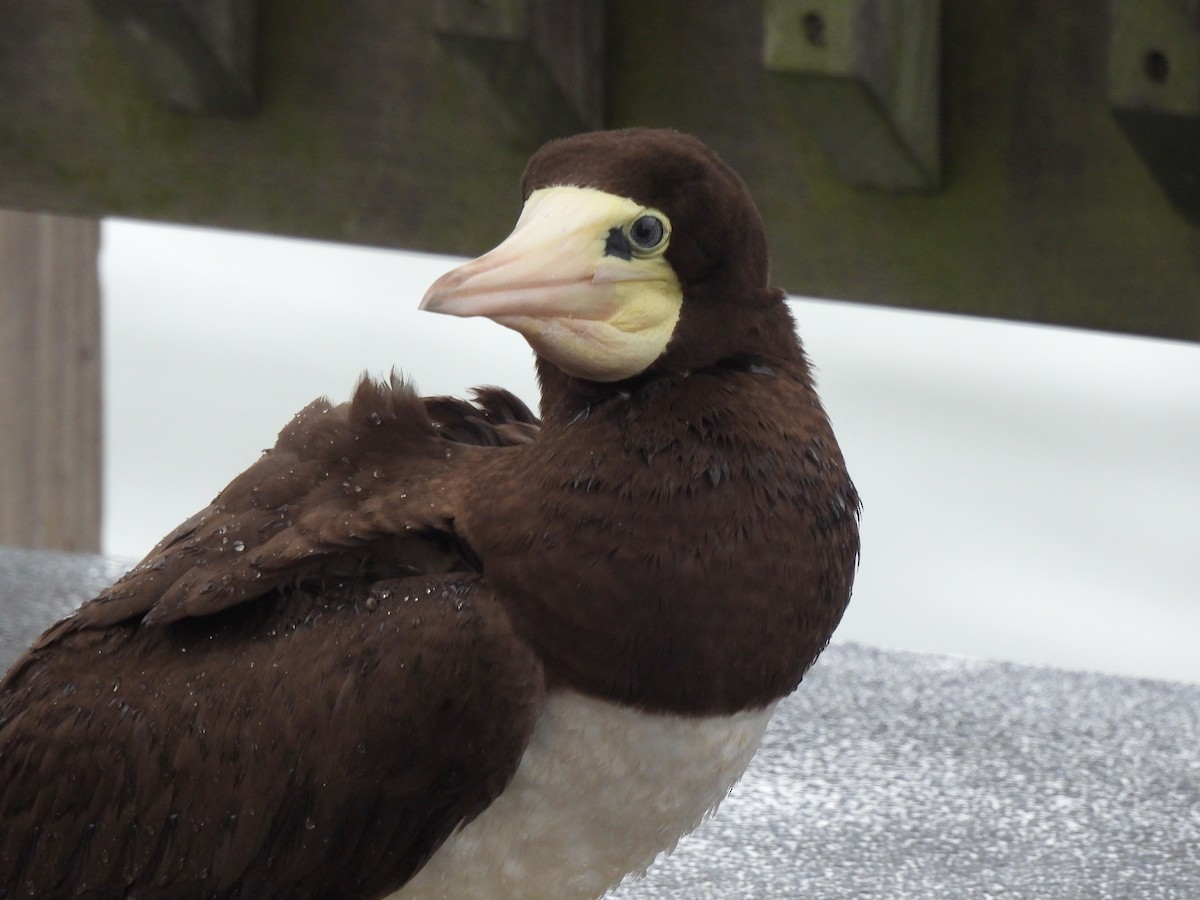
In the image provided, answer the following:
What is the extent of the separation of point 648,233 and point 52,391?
2.19 m

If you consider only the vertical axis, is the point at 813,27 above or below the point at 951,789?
above

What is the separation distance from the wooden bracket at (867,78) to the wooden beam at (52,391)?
76.5 inches

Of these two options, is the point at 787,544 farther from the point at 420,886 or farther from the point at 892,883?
the point at 892,883

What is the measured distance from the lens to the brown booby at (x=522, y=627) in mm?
1153

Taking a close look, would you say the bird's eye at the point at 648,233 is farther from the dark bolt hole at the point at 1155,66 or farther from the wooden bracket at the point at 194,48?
the wooden bracket at the point at 194,48

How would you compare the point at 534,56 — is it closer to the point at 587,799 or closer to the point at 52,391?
the point at 587,799

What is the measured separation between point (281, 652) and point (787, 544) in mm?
318

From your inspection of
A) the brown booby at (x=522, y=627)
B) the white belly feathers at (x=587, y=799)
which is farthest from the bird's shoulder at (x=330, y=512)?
the white belly feathers at (x=587, y=799)

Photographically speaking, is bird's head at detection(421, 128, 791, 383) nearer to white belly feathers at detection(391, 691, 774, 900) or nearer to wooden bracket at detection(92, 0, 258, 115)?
white belly feathers at detection(391, 691, 774, 900)


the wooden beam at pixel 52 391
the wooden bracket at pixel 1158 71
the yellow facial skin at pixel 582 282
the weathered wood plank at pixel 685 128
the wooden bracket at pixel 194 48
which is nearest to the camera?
the yellow facial skin at pixel 582 282

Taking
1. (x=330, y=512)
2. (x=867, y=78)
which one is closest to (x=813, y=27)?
(x=867, y=78)

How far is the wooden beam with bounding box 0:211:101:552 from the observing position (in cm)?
312

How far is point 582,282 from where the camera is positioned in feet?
3.76

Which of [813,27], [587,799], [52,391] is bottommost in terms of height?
[52,391]
